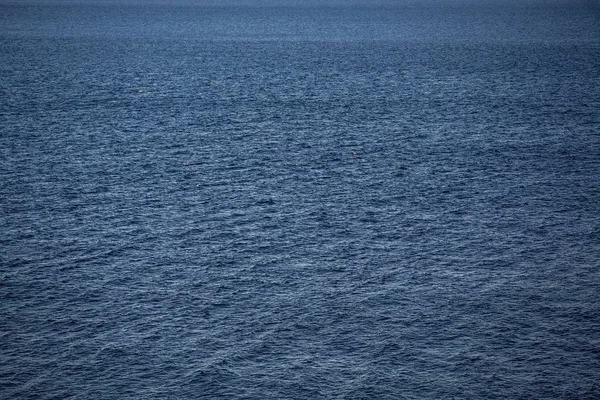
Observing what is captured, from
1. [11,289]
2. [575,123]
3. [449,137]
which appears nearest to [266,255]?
[11,289]

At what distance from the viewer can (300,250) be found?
60000mm

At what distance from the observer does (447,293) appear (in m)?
52.4

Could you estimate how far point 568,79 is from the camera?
140500 mm

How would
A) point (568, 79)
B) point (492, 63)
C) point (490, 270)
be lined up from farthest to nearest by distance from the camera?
point (492, 63), point (568, 79), point (490, 270)

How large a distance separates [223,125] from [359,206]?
40.3 m

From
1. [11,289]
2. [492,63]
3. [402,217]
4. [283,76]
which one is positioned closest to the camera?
[11,289]

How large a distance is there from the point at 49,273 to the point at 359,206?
2957cm

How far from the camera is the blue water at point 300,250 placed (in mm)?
43312

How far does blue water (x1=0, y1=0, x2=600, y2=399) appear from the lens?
4331cm

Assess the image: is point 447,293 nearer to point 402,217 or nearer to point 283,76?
point 402,217

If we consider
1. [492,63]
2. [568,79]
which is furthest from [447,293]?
[492,63]

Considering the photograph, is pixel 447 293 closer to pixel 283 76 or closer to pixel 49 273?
pixel 49 273

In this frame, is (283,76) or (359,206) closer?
(359,206)

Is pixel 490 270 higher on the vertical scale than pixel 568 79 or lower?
lower
